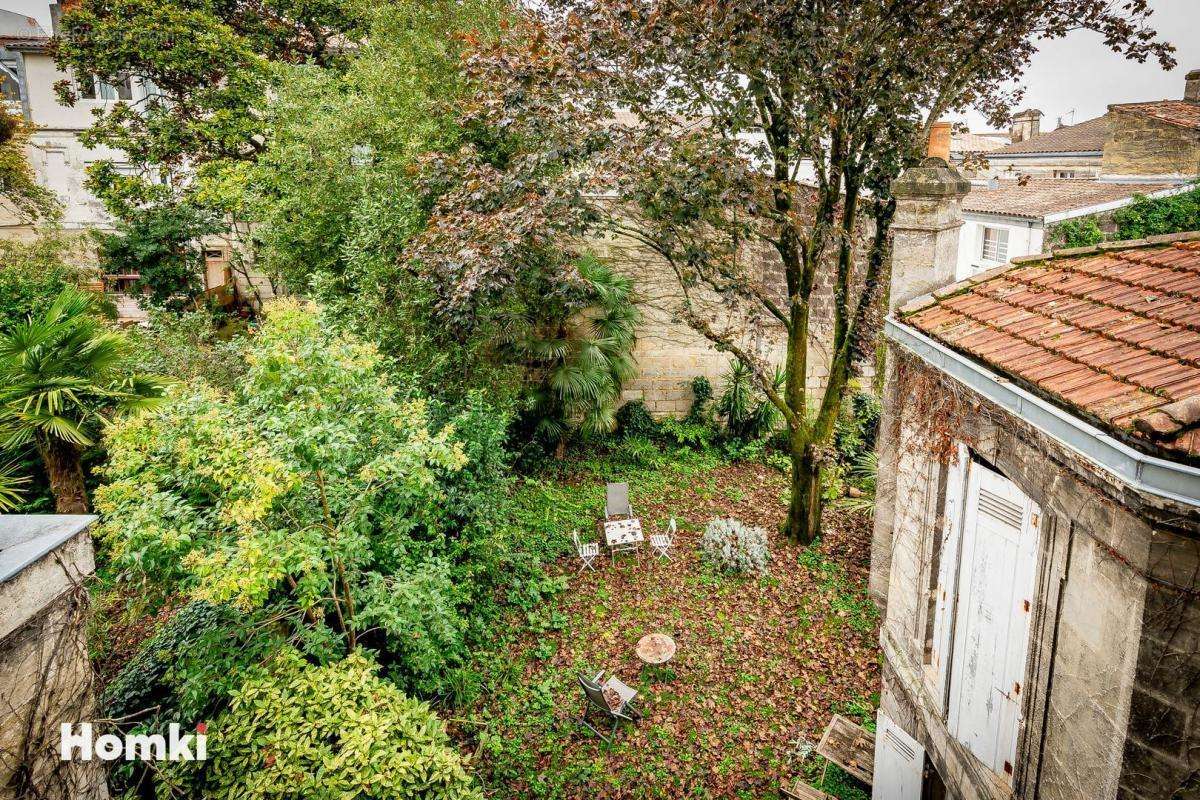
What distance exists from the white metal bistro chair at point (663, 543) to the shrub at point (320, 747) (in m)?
5.51

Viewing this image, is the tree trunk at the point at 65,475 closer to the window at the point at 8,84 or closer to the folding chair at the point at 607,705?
the folding chair at the point at 607,705

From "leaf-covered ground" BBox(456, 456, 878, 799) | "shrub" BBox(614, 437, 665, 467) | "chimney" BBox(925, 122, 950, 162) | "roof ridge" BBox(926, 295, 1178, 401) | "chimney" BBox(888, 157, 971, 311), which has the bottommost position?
"leaf-covered ground" BBox(456, 456, 878, 799)

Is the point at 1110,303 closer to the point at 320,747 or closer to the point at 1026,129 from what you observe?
the point at 320,747

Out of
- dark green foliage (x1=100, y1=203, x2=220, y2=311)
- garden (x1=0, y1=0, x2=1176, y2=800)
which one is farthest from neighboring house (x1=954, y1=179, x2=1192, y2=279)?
dark green foliage (x1=100, y1=203, x2=220, y2=311)

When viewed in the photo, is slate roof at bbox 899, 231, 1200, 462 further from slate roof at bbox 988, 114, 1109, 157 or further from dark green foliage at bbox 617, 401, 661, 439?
slate roof at bbox 988, 114, 1109, 157

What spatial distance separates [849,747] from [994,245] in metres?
20.0

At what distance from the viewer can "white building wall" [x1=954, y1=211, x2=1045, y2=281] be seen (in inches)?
725

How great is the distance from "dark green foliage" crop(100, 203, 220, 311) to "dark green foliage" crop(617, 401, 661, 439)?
1057 centimetres

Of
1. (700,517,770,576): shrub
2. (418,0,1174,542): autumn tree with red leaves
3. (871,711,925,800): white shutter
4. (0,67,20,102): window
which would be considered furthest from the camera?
(0,67,20,102): window

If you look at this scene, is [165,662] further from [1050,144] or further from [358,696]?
[1050,144]

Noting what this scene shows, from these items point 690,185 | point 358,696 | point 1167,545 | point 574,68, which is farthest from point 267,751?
point 574,68

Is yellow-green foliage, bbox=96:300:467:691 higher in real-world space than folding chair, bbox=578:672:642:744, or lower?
higher

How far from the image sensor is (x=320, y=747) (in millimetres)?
4367

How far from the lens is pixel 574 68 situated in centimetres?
809
